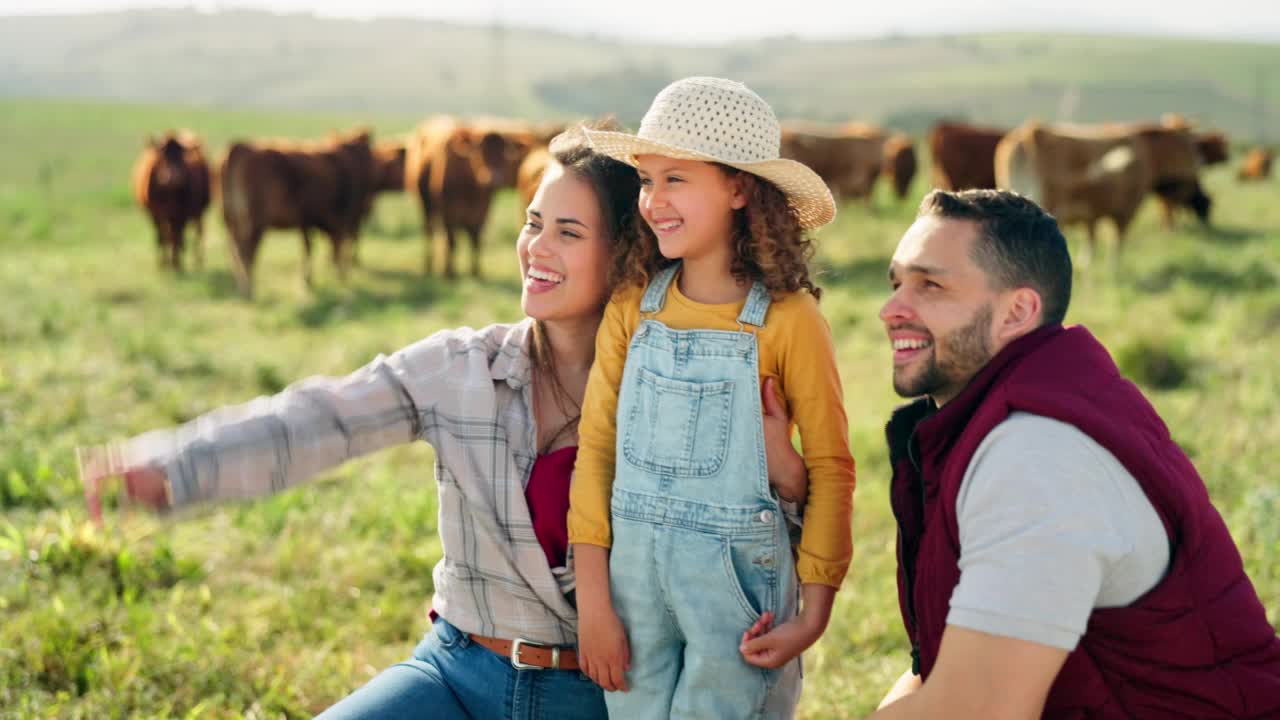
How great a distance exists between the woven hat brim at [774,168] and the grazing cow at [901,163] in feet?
76.4

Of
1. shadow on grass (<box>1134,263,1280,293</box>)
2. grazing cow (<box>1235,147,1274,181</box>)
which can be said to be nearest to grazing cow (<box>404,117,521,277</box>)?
shadow on grass (<box>1134,263,1280,293</box>)

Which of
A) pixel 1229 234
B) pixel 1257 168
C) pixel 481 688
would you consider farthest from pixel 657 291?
pixel 1257 168

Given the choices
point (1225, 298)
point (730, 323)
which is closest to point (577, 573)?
point (730, 323)

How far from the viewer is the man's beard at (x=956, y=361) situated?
2.07 m

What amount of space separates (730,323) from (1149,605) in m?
0.98

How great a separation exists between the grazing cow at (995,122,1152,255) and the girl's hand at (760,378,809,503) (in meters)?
11.7

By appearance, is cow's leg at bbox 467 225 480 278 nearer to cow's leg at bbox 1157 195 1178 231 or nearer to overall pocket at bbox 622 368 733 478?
cow's leg at bbox 1157 195 1178 231

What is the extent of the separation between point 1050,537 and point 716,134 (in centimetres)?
112

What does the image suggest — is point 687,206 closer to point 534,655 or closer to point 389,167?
point 534,655

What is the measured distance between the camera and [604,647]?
2324 millimetres

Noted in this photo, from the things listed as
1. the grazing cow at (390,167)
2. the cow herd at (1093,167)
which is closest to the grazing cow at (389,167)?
Answer: the grazing cow at (390,167)

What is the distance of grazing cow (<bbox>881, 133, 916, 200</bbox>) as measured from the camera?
2516 centimetres

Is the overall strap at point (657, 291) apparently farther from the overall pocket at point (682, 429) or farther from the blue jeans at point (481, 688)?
the blue jeans at point (481, 688)

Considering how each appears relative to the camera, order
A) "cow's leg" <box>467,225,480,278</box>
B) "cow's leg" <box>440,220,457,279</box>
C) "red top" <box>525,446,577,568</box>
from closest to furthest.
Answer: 1. "red top" <box>525,446,577,568</box>
2. "cow's leg" <box>440,220,457,279</box>
3. "cow's leg" <box>467,225,480,278</box>
